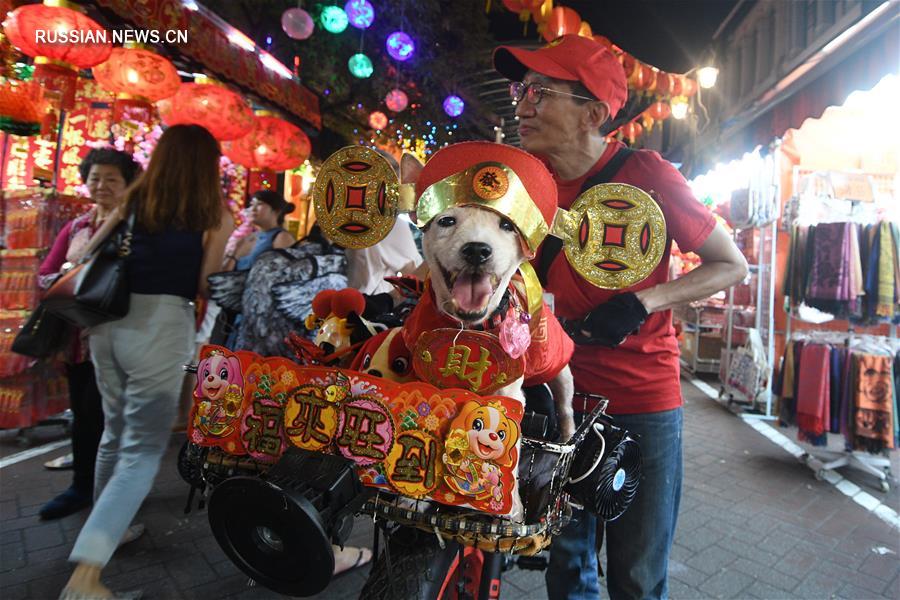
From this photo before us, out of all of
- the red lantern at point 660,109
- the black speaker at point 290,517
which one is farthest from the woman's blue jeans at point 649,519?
the red lantern at point 660,109

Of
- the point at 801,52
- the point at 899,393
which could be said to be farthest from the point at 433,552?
the point at 801,52

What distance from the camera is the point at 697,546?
309 cm

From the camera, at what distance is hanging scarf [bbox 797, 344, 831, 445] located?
4406 millimetres

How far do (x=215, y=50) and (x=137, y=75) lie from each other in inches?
29.4

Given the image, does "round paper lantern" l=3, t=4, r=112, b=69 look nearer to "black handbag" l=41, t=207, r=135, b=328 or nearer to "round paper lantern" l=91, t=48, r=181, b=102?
"round paper lantern" l=91, t=48, r=181, b=102

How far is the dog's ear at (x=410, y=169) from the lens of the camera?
4.13 feet

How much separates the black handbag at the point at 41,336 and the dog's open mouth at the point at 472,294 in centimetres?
296

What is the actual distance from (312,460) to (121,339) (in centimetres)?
177

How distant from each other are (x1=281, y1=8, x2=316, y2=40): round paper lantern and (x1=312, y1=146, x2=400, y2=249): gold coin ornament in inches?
170

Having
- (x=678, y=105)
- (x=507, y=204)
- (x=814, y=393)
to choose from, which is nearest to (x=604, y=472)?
(x=507, y=204)

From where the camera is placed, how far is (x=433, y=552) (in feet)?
3.82

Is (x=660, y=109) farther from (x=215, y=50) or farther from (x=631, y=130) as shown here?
(x=215, y=50)

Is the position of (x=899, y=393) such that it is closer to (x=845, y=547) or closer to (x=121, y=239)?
(x=845, y=547)

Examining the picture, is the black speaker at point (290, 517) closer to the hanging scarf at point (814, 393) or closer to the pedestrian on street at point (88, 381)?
the pedestrian on street at point (88, 381)
